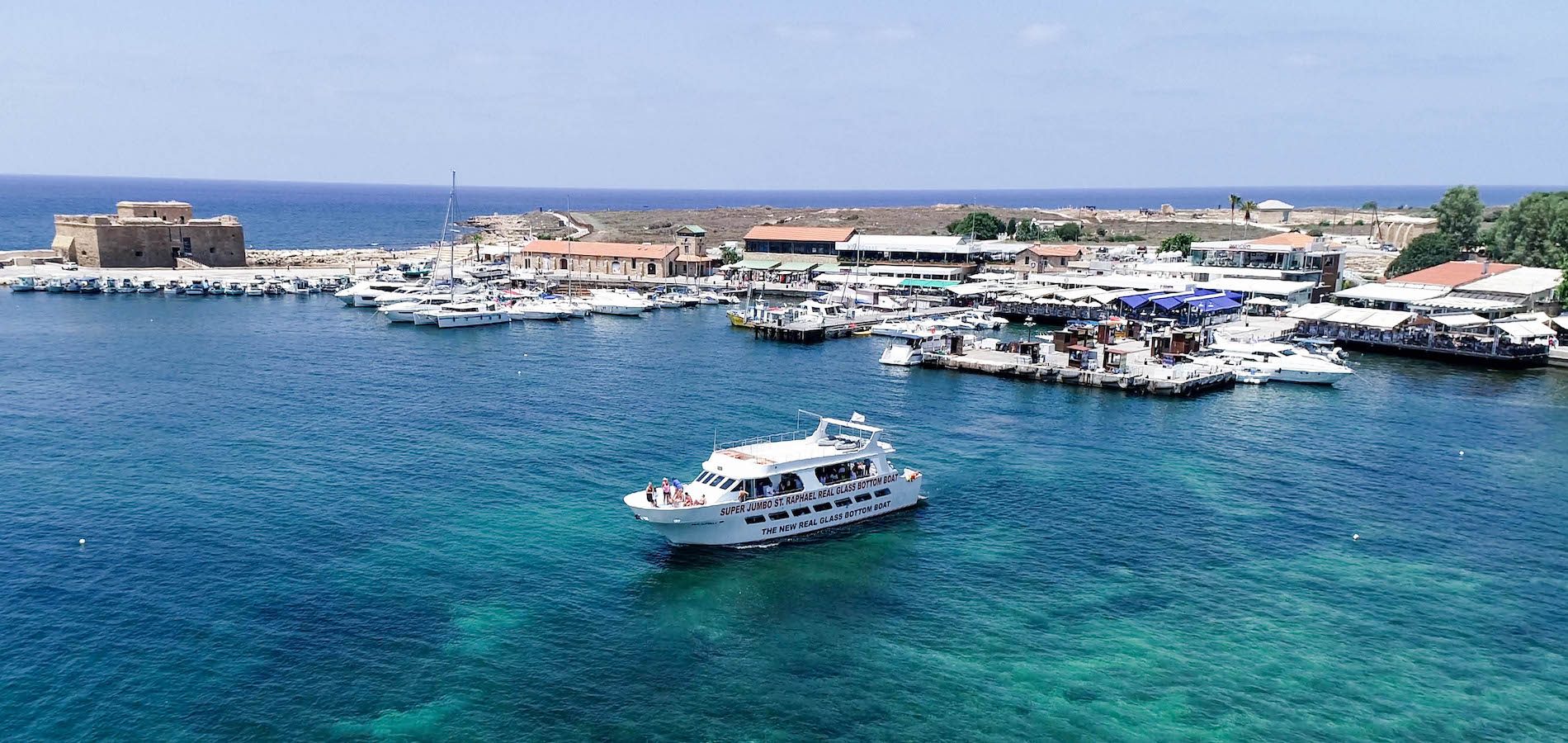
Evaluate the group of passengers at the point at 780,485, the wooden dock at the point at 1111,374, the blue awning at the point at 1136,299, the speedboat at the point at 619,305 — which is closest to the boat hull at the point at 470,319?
the speedboat at the point at 619,305

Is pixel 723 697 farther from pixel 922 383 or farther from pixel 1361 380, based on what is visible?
pixel 1361 380

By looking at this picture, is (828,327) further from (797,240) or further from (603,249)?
(603,249)

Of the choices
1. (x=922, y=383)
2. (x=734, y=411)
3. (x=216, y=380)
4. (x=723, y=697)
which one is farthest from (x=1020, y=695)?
(x=216, y=380)

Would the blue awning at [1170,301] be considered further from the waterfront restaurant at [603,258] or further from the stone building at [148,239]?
the stone building at [148,239]

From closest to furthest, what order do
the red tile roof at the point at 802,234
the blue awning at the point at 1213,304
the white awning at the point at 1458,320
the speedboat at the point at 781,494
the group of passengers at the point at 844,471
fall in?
1. the speedboat at the point at 781,494
2. the group of passengers at the point at 844,471
3. the white awning at the point at 1458,320
4. the blue awning at the point at 1213,304
5. the red tile roof at the point at 802,234

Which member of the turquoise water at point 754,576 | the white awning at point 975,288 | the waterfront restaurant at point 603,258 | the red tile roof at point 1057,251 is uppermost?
the red tile roof at point 1057,251

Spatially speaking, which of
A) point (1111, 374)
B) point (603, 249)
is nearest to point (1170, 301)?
point (1111, 374)
